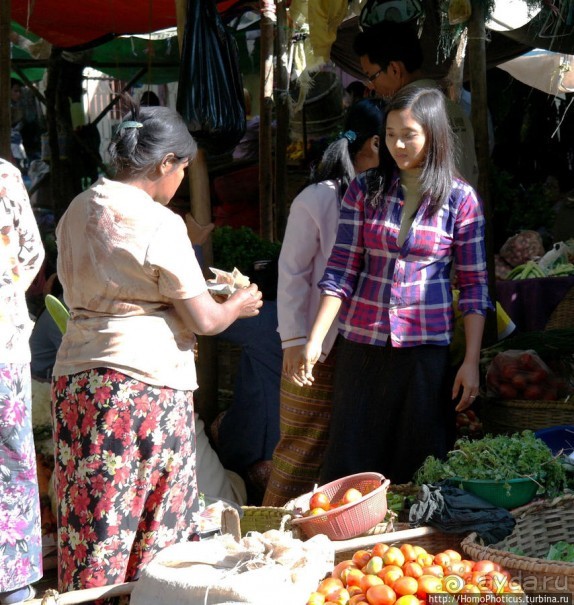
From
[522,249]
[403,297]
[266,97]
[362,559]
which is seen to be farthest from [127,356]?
[522,249]

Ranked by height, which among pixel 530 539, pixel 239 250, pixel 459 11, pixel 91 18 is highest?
pixel 91 18

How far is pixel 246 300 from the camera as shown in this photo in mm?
3072

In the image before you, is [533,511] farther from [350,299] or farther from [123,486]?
[123,486]

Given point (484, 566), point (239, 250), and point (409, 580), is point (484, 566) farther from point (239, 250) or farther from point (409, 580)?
point (239, 250)

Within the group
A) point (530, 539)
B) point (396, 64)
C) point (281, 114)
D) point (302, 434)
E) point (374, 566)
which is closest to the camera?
point (374, 566)

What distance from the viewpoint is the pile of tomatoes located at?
2.43m

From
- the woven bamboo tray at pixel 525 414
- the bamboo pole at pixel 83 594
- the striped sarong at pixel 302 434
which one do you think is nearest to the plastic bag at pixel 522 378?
the woven bamboo tray at pixel 525 414

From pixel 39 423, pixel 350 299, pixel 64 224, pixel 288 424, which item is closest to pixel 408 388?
pixel 350 299

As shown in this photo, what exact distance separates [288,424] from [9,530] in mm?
1312

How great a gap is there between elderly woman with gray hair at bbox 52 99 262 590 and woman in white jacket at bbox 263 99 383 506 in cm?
81

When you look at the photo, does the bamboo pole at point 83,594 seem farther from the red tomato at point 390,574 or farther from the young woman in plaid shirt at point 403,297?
the young woman in plaid shirt at point 403,297

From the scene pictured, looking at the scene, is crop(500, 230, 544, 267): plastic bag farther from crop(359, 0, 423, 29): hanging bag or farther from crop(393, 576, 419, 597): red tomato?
crop(393, 576, 419, 597): red tomato

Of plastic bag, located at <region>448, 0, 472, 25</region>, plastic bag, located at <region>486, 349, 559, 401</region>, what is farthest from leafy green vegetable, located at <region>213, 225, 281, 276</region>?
plastic bag, located at <region>448, 0, 472, 25</region>

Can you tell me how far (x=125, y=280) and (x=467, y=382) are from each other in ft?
4.17
